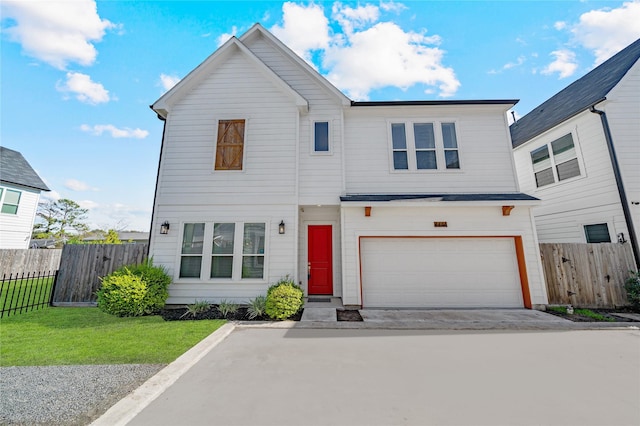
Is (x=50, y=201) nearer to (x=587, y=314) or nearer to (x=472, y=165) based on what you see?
(x=472, y=165)

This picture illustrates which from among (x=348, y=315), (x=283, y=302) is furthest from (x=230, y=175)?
(x=348, y=315)

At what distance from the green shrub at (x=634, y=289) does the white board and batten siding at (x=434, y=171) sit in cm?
390

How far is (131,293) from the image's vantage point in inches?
253

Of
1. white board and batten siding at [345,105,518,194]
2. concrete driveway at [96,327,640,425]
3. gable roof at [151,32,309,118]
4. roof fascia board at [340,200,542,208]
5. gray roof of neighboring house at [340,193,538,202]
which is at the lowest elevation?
concrete driveway at [96,327,640,425]

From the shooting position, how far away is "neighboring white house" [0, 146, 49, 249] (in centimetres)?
1506

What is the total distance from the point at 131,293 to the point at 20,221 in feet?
56.9

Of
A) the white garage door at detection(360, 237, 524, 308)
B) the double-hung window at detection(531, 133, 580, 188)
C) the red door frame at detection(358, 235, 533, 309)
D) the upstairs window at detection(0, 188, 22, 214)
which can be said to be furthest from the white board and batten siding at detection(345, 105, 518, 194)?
the upstairs window at detection(0, 188, 22, 214)

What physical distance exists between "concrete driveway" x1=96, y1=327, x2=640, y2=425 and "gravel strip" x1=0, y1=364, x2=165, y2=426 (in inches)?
20.7

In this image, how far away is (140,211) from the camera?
41.7 metres

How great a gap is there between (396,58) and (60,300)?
1477 cm

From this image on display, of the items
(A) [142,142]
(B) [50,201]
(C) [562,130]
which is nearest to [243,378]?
(A) [142,142]

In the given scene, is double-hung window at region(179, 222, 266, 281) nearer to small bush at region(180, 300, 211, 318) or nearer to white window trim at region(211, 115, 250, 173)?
small bush at region(180, 300, 211, 318)

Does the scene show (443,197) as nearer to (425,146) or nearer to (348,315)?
(425,146)

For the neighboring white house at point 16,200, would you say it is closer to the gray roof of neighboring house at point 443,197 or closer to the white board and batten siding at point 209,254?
the white board and batten siding at point 209,254
